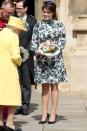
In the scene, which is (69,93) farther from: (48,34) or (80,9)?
(48,34)

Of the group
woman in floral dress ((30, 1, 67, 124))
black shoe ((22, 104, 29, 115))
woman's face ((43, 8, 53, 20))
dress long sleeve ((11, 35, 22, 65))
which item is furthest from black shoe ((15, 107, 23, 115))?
dress long sleeve ((11, 35, 22, 65))

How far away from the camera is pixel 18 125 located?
8984 millimetres

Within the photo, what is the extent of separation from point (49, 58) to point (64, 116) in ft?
3.89

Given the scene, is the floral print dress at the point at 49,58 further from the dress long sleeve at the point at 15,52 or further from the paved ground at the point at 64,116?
the dress long sleeve at the point at 15,52

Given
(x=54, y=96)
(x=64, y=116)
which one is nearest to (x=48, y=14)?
(x=54, y=96)

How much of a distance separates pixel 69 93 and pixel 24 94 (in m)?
2.34

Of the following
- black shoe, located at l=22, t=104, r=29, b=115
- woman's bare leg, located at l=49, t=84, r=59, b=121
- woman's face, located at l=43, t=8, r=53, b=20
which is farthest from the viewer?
black shoe, located at l=22, t=104, r=29, b=115

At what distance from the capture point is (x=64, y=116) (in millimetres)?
9758

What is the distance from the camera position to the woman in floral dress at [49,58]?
9.02m

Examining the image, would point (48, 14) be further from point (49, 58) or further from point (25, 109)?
point (25, 109)

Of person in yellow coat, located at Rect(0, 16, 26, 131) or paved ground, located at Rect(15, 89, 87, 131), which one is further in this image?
paved ground, located at Rect(15, 89, 87, 131)

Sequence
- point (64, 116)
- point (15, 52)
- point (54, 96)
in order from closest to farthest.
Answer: point (15, 52), point (54, 96), point (64, 116)

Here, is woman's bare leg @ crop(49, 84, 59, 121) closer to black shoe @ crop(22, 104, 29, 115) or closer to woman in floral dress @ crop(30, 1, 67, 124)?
woman in floral dress @ crop(30, 1, 67, 124)

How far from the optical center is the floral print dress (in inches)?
356
